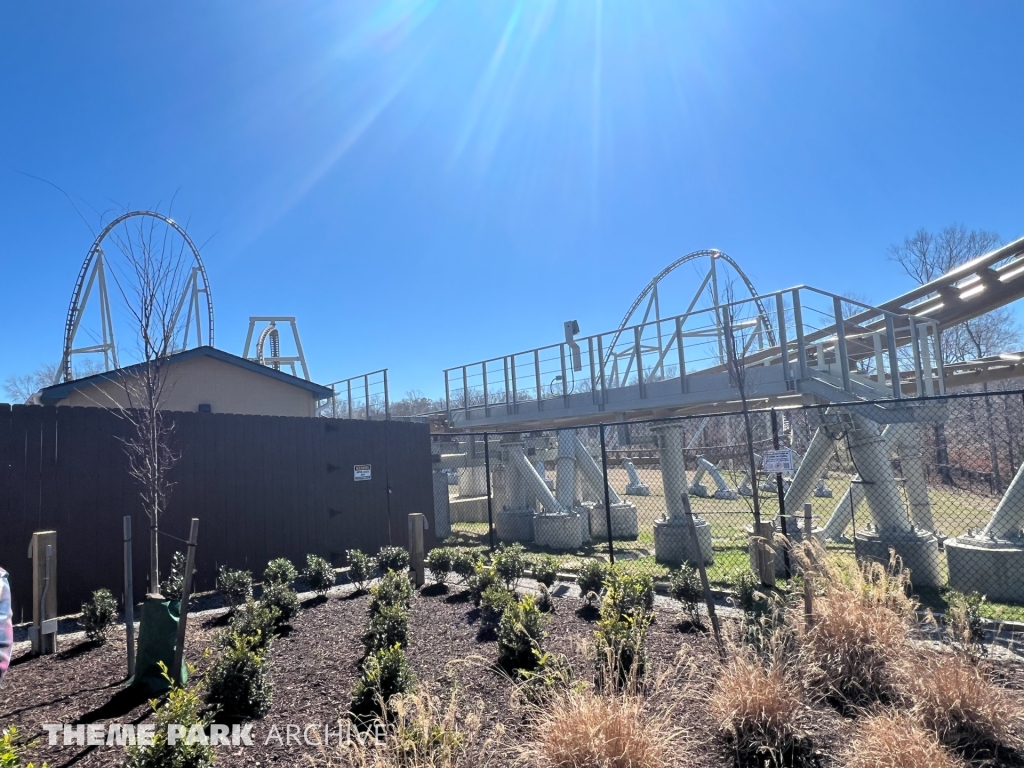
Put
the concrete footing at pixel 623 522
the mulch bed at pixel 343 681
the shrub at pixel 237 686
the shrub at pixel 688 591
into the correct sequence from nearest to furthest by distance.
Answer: the mulch bed at pixel 343 681 < the shrub at pixel 237 686 < the shrub at pixel 688 591 < the concrete footing at pixel 623 522

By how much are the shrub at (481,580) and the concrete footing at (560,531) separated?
16.2ft

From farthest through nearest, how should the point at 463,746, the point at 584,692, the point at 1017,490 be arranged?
the point at 1017,490, the point at 584,692, the point at 463,746

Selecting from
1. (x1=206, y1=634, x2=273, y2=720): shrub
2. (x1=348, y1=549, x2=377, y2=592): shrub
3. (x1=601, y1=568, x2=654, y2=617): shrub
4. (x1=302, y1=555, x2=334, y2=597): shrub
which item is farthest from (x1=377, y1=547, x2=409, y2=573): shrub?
(x1=206, y1=634, x2=273, y2=720): shrub

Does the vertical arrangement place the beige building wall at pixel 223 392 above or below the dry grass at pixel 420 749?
above

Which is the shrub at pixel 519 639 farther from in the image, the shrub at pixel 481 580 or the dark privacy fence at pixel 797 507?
the shrub at pixel 481 580

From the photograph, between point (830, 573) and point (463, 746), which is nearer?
point (463, 746)

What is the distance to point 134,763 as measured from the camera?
2.61m

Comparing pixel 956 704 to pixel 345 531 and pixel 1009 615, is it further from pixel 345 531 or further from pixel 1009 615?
pixel 345 531

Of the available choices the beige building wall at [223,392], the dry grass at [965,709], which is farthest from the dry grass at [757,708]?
the beige building wall at [223,392]

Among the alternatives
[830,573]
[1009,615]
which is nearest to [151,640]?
[830,573]

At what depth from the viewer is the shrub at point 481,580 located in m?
6.28

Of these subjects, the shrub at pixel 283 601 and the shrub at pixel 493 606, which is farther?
the shrub at pixel 283 601

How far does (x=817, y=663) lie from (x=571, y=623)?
2356 mm

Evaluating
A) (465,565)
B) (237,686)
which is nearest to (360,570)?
(465,565)
